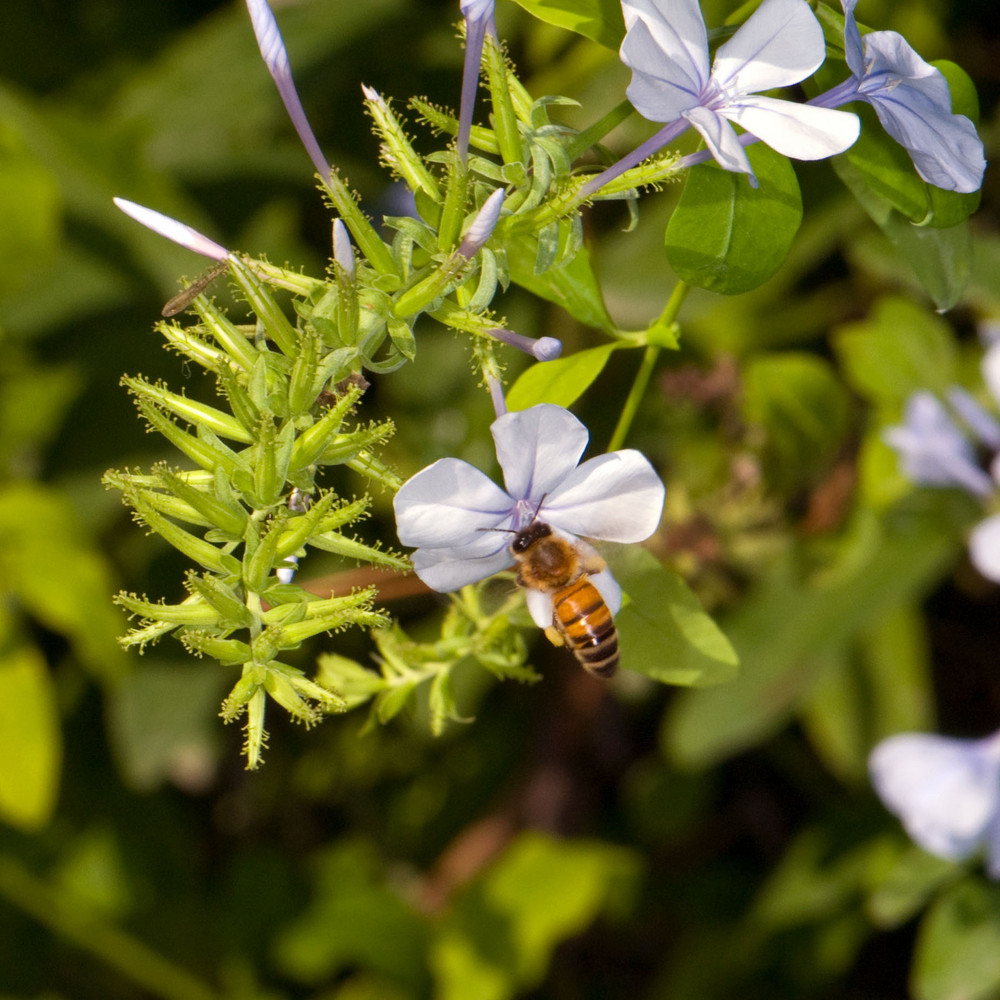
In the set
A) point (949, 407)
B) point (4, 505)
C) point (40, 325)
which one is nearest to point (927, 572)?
point (949, 407)

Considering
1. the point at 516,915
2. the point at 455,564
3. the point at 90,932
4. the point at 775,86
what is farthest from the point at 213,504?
the point at 90,932

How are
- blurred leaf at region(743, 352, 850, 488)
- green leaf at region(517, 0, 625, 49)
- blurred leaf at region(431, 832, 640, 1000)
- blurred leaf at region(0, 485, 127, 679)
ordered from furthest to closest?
blurred leaf at region(431, 832, 640, 1000) → blurred leaf at region(0, 485, 127, 679) → blurred leaf at region(743, 352, 850, 488) → green leaf at region(517, 0, 625, 49)

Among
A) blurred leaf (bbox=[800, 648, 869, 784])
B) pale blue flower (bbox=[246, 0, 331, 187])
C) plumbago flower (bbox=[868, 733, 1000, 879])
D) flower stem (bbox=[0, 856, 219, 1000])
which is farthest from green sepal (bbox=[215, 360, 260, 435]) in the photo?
flower stem (bbox=[0, 856, 219, 1000])

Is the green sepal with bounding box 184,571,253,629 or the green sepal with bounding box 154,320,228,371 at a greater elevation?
the green sepal with bounding box 154,320,228,371

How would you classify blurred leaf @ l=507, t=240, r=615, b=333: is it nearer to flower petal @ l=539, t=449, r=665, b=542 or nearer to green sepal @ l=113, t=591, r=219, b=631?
flower petal @ l=539, t=449, r=665, b=542

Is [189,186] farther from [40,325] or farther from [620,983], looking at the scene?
[620,983]

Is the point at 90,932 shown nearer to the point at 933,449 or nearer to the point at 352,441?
the point at 933,449

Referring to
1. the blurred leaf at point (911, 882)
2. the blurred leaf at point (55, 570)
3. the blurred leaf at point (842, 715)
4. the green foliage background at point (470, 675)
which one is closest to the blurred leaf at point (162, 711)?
the green foliage background at point (470, 675)
